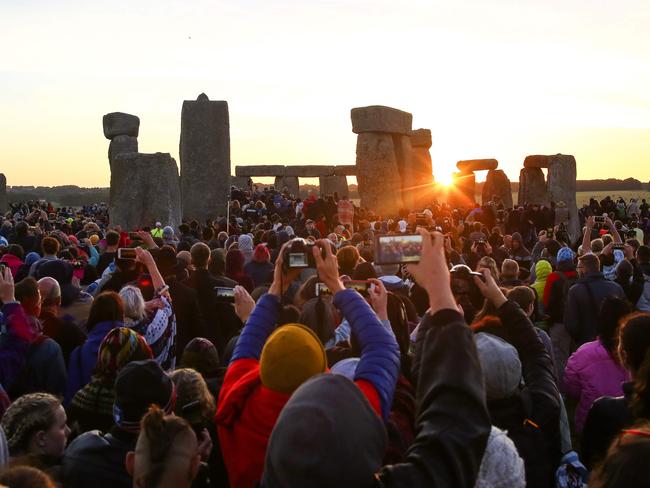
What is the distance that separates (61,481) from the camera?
97.9 inches

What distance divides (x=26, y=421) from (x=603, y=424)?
2229mm

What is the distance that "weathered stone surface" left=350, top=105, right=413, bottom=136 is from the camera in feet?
67.6

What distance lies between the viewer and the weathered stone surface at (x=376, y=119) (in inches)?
811

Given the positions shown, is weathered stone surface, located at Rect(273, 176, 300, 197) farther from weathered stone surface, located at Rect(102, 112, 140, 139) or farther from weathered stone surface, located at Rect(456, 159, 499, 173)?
weathered stone surface, located at Rect(102, 112, 140, 139)

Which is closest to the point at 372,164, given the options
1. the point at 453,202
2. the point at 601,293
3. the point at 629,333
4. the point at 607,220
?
the point at 453,202

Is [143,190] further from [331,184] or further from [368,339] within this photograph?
[331,184]

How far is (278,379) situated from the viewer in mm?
2230

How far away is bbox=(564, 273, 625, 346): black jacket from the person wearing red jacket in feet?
12.7

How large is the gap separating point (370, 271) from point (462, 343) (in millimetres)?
3758

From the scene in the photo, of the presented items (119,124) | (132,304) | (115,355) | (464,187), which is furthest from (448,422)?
(464,187)

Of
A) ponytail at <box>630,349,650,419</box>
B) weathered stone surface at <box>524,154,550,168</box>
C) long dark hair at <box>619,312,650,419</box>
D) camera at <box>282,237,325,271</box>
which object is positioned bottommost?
ponytail at <box>630,349,650,419</box>

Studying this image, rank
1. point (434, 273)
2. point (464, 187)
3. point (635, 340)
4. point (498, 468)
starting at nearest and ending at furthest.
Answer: point (434, 273) → point (498, 468) → point (635, 340) → point (464, 187)

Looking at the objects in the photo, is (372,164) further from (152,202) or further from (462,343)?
(462,343)

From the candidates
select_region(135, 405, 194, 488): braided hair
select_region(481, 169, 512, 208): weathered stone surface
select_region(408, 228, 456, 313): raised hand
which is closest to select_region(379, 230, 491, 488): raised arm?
select_region(408, 228, 456, 313): raised hand
